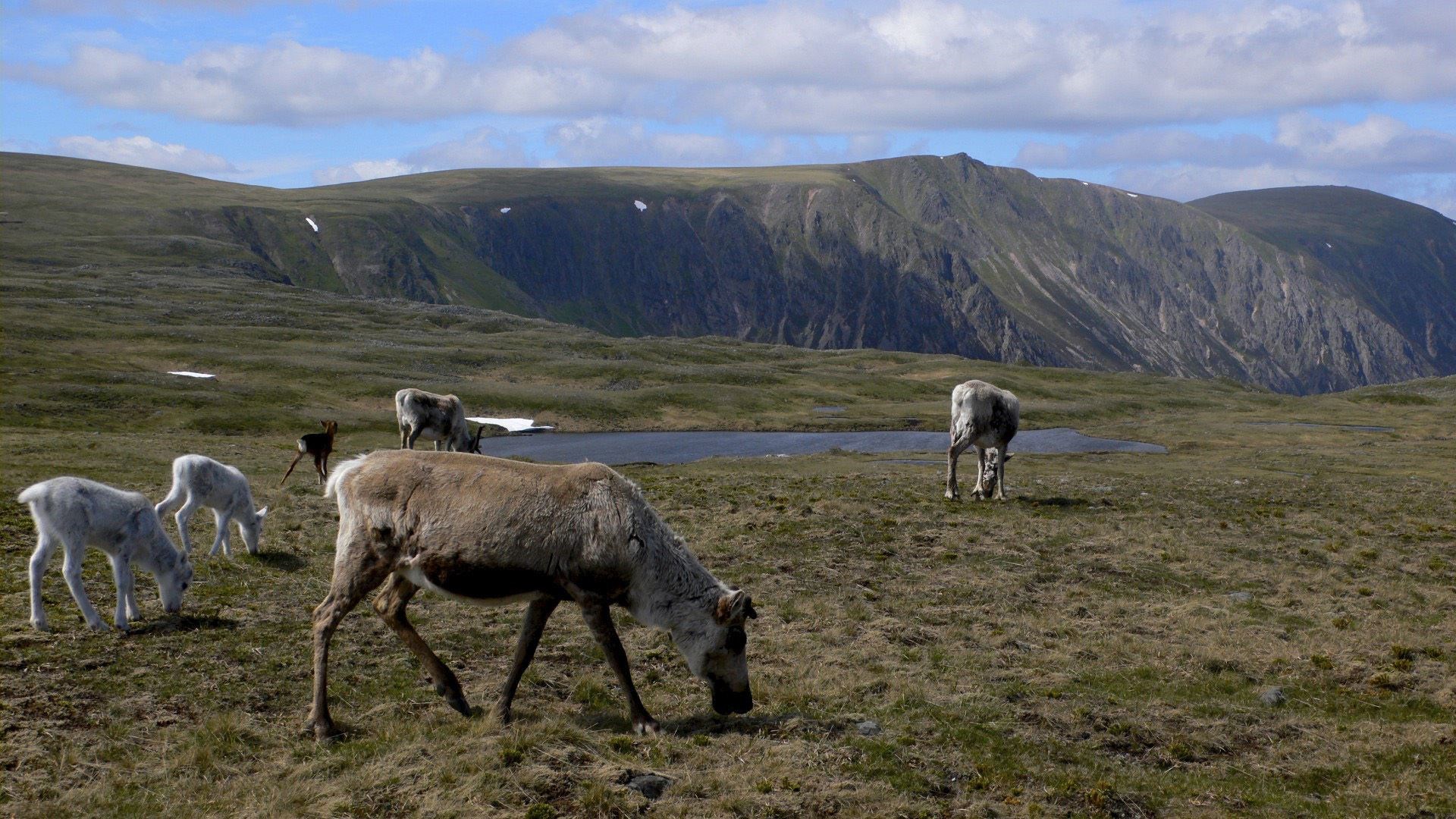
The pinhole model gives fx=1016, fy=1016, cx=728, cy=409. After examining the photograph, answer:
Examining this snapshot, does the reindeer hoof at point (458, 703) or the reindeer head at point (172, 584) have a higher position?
the reindeer head at point (172, 584)

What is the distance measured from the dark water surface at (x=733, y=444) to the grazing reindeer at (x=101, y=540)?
4866 centimetres

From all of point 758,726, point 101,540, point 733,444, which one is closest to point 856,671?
point 758,726

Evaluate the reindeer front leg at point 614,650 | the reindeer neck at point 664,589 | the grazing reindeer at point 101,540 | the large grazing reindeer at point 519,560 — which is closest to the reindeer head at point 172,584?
the grazing reindeer at point 101,540

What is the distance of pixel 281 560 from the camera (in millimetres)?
22141

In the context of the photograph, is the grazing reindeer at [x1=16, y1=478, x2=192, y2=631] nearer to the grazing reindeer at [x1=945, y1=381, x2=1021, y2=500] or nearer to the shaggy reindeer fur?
the grazing reindeer at [x1=945, y1=381, x2=1021, y2=500]

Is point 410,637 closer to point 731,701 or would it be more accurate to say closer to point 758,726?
point 731,701

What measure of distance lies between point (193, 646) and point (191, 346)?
340ft

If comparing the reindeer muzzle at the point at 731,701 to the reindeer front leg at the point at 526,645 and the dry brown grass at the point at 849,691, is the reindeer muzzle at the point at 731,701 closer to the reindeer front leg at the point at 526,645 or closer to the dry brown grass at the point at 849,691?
the dry brown grass at the point at 849,691

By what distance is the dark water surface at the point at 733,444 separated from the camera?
73875 millimetres

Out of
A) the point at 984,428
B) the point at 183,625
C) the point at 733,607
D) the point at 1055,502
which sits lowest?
the point at 1055,502

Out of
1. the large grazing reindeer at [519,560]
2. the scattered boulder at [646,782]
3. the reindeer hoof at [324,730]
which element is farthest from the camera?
the large grazing reindeer at [519,560]

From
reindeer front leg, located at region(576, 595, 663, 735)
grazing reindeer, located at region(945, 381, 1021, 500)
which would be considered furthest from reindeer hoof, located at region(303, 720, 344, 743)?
grazing reindeer, located at region(945, 381, 1021, 500)

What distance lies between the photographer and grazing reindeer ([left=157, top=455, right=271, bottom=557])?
69.5 ft

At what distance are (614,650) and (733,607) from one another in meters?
1.60
